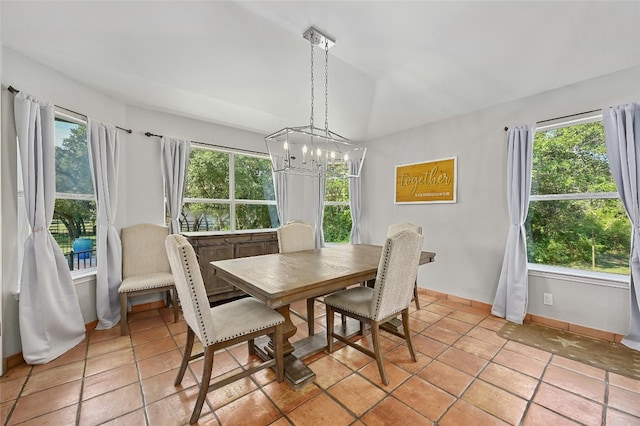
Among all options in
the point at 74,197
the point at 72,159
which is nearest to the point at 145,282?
the point at 74,197

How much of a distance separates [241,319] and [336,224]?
342 cm

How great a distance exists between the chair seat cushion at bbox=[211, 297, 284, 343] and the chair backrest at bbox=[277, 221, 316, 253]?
100 cm

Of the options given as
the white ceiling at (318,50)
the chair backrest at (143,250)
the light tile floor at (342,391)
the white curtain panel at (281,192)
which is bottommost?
the light tile floor at (342,391)

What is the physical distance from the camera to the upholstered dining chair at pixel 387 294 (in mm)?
1780

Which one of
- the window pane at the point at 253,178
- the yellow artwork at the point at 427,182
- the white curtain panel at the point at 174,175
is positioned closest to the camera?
the white curtain panel at the point at 174,175

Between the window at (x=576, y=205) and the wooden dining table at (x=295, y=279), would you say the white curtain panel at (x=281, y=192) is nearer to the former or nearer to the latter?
the wooden dining table at (x=295, y=279)

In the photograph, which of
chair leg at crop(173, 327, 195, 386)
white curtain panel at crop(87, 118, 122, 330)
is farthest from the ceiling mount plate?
chair leg at crop(173, 327, 195, 386)

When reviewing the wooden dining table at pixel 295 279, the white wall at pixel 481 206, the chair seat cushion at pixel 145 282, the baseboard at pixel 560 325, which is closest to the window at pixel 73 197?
the chair seat cushion at pixel 145 282

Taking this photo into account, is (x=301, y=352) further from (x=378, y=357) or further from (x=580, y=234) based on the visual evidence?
(x=580, y=234)

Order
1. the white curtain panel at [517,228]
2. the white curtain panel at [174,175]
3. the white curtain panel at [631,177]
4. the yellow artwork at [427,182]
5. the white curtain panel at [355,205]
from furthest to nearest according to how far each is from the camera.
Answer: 1. the white curtain panel at [355,205]
2. the yellow artwork at [427,182]
3. the white curtain panel at [174,175]
4. the white curtain panel at [517,228]
5. the white curtain panel at [631,177]

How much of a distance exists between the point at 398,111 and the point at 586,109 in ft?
6.24

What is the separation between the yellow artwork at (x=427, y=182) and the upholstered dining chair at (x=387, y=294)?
1885 millimetres

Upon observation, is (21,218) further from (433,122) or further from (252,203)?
(433,122)

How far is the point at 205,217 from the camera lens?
3.73 m
